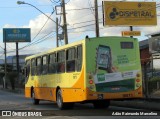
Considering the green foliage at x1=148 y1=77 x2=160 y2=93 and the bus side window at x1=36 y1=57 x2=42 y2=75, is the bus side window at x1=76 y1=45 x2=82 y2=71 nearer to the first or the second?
the bus side window at x1=36 y1=57 x2=42 y2=75

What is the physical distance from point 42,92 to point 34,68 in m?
2.18

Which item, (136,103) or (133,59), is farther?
(136,103)

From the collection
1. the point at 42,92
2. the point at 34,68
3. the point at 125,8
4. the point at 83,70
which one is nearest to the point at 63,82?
the point at 83,70

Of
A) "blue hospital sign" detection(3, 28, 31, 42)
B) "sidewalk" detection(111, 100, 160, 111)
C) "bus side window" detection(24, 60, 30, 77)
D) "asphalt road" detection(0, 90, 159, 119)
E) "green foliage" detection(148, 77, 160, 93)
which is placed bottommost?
"asphalt road" detection(0, 90, 159, 119)

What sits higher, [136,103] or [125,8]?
[125,8]

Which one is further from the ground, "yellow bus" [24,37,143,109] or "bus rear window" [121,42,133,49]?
"bus rear window" [121,42,133,49]

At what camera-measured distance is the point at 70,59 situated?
20.3 meters

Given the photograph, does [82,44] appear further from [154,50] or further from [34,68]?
[154,50]

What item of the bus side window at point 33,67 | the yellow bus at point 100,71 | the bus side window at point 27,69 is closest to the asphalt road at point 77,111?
the yellow bus at point 100,71

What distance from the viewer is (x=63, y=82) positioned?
2116 centimetres

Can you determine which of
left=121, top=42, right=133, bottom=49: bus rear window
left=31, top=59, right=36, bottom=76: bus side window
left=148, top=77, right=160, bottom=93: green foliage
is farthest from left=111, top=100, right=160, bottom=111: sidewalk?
left=31, top=59, right=36, bottom=76: bus side window

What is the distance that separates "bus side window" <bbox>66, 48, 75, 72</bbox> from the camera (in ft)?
65.8

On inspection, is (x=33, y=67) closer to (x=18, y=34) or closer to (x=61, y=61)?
(x=61, y=61)

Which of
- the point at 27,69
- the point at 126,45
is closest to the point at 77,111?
the point at 126,45
